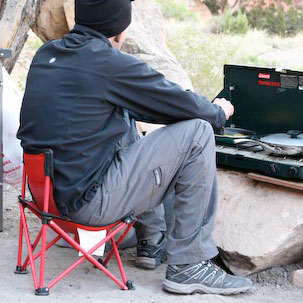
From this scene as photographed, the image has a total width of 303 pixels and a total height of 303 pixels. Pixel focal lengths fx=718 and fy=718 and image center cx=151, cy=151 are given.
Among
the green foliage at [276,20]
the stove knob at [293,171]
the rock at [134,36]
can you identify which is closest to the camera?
the stove knob at [293,171]

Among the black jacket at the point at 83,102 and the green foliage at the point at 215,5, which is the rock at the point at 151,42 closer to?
the black jacket at the point at 83,102

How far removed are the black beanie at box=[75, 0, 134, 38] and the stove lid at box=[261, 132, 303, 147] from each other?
46.0 inches

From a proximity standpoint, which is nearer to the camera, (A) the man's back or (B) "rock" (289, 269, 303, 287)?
(A) the man's back

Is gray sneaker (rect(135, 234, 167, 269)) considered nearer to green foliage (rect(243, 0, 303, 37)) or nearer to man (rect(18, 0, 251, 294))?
man (rect(18, 0, 251, 294))

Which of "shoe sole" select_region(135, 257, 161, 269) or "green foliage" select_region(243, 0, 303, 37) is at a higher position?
"shoe sole" select_region(135, 257, 161, 269)

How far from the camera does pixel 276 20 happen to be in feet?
71.3

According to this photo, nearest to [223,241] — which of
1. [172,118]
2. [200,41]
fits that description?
[172,118]

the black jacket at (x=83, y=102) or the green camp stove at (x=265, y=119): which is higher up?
the black jacket at (x=83, y=102)

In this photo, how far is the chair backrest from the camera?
3164 millimetres

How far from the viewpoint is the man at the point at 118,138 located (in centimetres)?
320

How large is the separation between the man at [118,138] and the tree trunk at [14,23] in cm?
210

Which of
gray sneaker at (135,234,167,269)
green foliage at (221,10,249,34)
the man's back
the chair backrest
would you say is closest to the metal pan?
gray sneaker at (135,234,167,269)

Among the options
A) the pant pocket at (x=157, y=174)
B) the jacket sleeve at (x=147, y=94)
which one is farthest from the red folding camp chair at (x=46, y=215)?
the jacket sleeve at (x=147, y=94)

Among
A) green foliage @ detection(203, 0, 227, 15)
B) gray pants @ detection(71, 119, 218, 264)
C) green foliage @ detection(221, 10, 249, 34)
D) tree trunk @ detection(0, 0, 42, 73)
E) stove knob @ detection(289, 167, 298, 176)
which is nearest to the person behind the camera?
gray pants @ detection(71, 119, 218, 264)
